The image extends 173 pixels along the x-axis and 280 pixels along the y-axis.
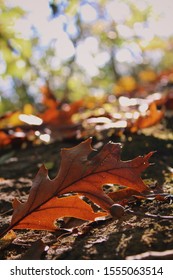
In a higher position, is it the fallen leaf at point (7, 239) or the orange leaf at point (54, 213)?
the orange leaf at point (54, 213)

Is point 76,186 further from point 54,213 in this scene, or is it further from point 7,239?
point 7,239

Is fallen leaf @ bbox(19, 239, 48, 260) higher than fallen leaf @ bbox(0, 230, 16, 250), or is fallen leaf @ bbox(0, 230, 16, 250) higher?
fallen leaf @ bbox(0, 230, 16, 250)

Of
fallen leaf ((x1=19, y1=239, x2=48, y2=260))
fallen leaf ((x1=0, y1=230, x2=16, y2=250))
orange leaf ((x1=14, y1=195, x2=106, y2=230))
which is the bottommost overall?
fallen leaf ((x1=19, y1=239, x2=48, y2=260))

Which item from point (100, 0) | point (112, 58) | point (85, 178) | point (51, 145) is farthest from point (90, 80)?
point (85, 178)

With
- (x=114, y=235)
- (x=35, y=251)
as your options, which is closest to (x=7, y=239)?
(x=35, y=251)

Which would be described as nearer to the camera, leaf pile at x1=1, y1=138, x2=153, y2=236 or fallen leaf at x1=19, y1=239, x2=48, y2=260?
fallen leaf at x1=19, y1=239, x2=48, y2=260

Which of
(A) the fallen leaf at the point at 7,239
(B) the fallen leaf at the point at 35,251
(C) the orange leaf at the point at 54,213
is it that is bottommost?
(B) the fallen leaf at the point at 35,251

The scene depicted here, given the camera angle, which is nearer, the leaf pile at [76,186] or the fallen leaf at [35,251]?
the fallen leaf at [35,251]

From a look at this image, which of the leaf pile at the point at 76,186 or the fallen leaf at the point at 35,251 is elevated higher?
the leaf pile at the point at 76,186

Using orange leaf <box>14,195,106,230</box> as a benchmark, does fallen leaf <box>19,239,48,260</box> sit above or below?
below
